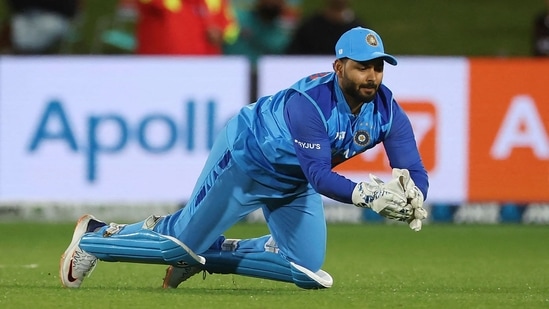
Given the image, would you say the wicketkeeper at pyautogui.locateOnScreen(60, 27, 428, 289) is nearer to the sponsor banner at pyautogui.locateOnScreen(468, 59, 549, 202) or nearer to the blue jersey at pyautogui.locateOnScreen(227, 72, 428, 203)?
the blue jersey at pyautogui.locateOnScreen(227, 72, 428, 203)

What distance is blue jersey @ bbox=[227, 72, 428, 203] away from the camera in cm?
682

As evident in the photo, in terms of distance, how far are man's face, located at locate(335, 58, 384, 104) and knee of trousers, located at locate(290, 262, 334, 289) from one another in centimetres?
113

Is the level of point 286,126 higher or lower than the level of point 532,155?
higher

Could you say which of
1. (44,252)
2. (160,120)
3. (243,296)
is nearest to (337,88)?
(243,296)

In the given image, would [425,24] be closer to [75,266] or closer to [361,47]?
[75,266]

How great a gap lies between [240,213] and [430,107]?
528cm

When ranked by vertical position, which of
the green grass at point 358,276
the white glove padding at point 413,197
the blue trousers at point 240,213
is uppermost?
the white glove padding at point 413,197

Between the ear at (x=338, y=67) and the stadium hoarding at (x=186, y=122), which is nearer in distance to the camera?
the ear at (x=338, y=67)

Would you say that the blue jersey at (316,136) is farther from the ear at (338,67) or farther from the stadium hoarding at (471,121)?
the stadium hoarding at (471,121)

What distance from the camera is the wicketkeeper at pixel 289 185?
6816mm

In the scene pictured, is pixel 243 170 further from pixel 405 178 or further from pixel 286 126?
pixel 405 178

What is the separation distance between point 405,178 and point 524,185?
19.4 ft

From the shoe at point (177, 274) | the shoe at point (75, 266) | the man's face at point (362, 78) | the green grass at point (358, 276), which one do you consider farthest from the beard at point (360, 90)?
the shoe at point (75, 266)

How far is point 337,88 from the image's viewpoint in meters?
7.04
